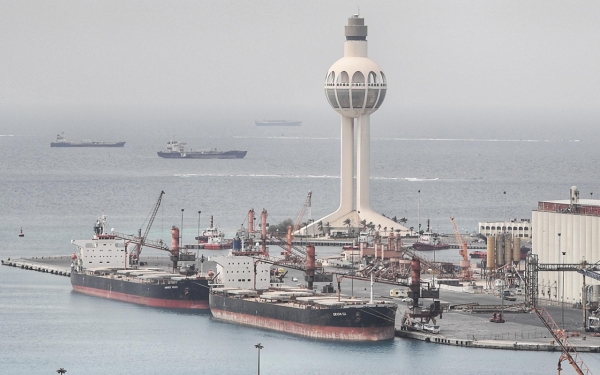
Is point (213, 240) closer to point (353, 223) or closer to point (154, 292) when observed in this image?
point (353, 223)

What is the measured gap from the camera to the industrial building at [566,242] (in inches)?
3888

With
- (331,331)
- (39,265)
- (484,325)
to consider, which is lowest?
(331,331)

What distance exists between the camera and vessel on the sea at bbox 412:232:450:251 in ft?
457

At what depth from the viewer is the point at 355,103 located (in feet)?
474

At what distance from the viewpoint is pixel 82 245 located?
119125 millimetres

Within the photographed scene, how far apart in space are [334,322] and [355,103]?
54438 millimetres

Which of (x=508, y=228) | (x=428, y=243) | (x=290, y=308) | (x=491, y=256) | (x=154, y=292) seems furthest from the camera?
(x=508, y=228)

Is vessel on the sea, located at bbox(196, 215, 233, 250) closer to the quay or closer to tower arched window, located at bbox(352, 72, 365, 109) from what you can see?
tower arched window, located at bbox(352, 72, 365, 109)

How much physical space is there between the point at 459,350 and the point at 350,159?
61298 mm

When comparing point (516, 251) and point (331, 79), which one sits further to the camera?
point (331, 79)

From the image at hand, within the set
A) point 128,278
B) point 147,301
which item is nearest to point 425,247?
point 128,278

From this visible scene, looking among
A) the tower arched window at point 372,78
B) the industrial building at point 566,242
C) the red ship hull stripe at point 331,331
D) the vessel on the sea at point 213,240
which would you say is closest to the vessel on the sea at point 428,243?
the tower arched window at point 372,78

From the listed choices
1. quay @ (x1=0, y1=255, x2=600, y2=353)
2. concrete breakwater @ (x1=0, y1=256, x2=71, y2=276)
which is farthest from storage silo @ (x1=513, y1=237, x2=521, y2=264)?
concrete breakwater @ (x1=0, y1=256, x2=71, y2=276)

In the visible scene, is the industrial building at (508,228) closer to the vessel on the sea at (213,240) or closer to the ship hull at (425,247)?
the ship hull at (425,247)
